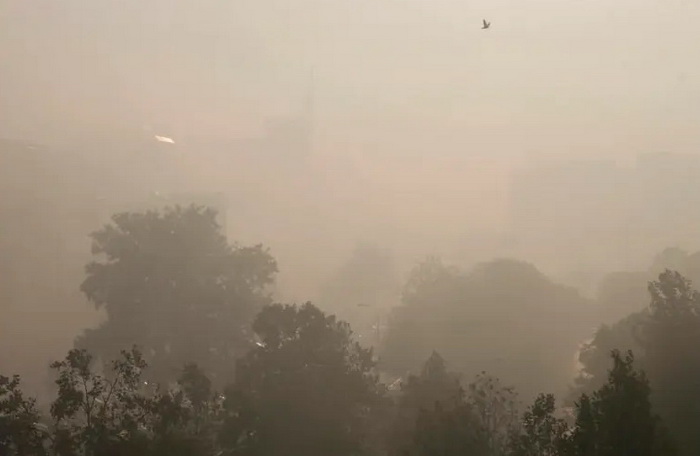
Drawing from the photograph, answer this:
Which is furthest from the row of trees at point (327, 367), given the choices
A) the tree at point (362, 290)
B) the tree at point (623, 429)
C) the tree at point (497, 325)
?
the tree at point (362, 290)

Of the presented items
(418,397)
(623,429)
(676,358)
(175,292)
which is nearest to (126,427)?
(418,397)

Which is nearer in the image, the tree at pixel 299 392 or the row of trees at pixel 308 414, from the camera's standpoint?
the row of trees at pixel 308 414

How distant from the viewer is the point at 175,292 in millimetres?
45281

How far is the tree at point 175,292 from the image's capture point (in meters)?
43.4

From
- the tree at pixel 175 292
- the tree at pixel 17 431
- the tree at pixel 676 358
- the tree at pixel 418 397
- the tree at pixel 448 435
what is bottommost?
the tree at pixel 17 431

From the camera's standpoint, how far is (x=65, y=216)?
348ft

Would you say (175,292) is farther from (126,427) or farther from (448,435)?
(448,435)

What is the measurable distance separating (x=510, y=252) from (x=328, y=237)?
3562 cm

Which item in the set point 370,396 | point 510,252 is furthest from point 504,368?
point 510,252

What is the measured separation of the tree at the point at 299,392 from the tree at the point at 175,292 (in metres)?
14.8

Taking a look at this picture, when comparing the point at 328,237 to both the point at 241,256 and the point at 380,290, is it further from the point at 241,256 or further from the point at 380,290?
the point at 241,256

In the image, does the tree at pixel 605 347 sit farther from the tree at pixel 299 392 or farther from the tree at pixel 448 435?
the tree at pixel 448 435

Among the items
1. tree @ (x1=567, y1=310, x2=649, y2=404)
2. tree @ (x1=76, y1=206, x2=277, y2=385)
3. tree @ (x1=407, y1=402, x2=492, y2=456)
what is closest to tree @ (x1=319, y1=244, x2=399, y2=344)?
tree @ (x1=76, y1=206, x2=277, y2=385)

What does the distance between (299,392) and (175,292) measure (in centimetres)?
2214
